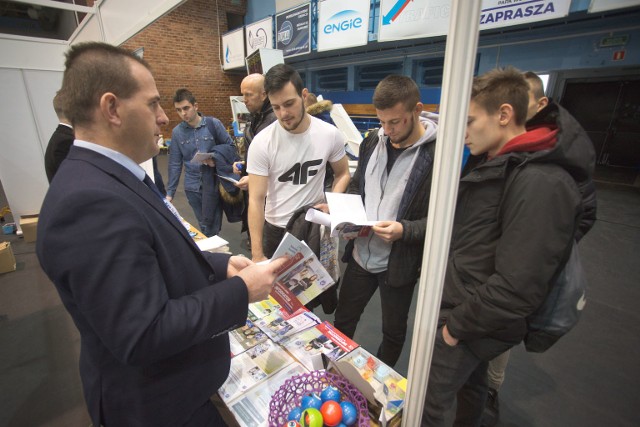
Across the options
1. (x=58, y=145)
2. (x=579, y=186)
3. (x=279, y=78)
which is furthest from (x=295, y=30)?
(x=579, y=186)

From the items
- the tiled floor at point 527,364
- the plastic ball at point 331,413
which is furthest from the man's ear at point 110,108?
the tiled floor at point 527,364

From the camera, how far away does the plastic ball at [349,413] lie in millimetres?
880

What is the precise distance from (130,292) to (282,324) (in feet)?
2.92

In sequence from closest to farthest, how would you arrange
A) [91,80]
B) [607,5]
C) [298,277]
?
[91,80], [298,277], [607,5]

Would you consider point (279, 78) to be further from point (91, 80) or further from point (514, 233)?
point (514, 233)

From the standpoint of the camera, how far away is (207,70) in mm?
10578

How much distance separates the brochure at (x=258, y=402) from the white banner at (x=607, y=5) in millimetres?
5577

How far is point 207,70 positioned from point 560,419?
39.1 feet

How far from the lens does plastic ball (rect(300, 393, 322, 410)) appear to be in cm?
91

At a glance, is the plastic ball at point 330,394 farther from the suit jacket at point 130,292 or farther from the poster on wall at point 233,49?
the poster on wall at point 233,49

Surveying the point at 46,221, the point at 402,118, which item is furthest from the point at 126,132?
the point at 402,118

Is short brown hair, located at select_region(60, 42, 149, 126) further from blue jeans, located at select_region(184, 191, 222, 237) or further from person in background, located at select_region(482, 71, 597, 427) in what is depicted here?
blue jeans, located at select_region(184, 191, 222, 237)

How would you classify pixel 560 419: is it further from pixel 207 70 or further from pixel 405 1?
pixel 207 70

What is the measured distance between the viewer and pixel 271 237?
193 cm
